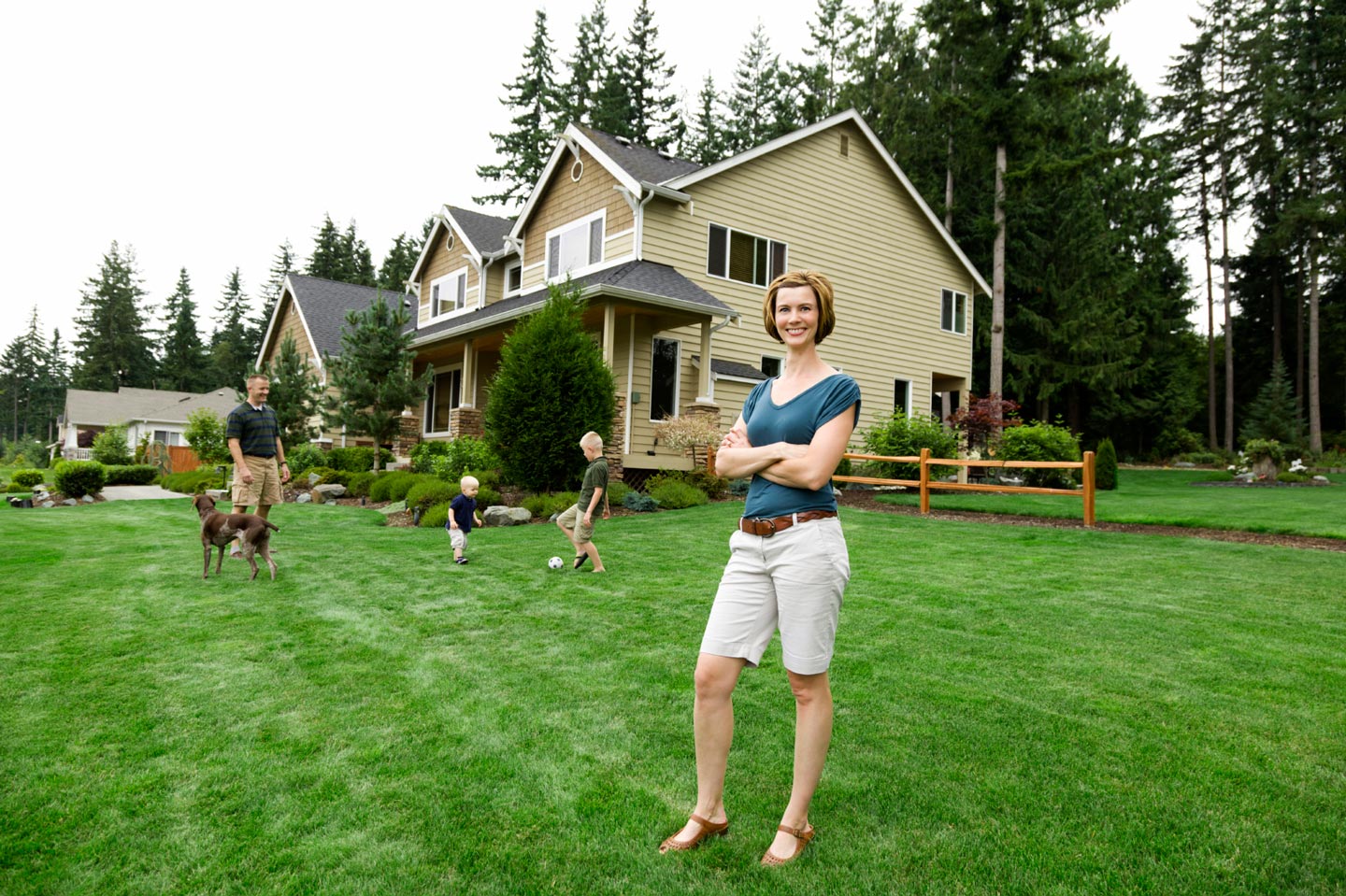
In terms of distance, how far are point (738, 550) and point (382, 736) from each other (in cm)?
196

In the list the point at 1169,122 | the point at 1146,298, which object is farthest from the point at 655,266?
the point at 1169,122

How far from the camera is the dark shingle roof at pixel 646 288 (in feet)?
47.7

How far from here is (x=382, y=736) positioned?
347cm

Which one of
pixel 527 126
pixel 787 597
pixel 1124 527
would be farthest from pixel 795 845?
pixel 527 126

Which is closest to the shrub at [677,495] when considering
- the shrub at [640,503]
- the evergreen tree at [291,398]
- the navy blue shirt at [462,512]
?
the shrub at [640,503]

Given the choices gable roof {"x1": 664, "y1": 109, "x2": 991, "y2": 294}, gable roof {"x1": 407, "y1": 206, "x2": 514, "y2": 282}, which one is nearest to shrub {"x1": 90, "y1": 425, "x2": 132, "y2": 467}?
gable roof {"x1": 407, "y1": 206, "x2": 514, "y2": 282}

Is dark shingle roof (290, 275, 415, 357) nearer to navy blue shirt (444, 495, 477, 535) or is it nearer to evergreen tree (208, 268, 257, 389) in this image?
navy blue shirt (444, 495, 477, 535)

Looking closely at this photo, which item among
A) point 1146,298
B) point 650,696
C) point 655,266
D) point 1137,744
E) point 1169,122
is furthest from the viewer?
point 1169,122

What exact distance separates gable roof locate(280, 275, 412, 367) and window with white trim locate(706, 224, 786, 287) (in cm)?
1263

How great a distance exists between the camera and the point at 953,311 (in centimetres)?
2305

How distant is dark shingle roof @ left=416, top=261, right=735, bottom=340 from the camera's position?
47.7 feet

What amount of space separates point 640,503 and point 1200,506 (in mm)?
9474

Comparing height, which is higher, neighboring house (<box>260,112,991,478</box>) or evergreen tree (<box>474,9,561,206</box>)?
evergreen tree (<box>474,9,561,206</box>)

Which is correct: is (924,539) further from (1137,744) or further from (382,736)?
(382,736)
